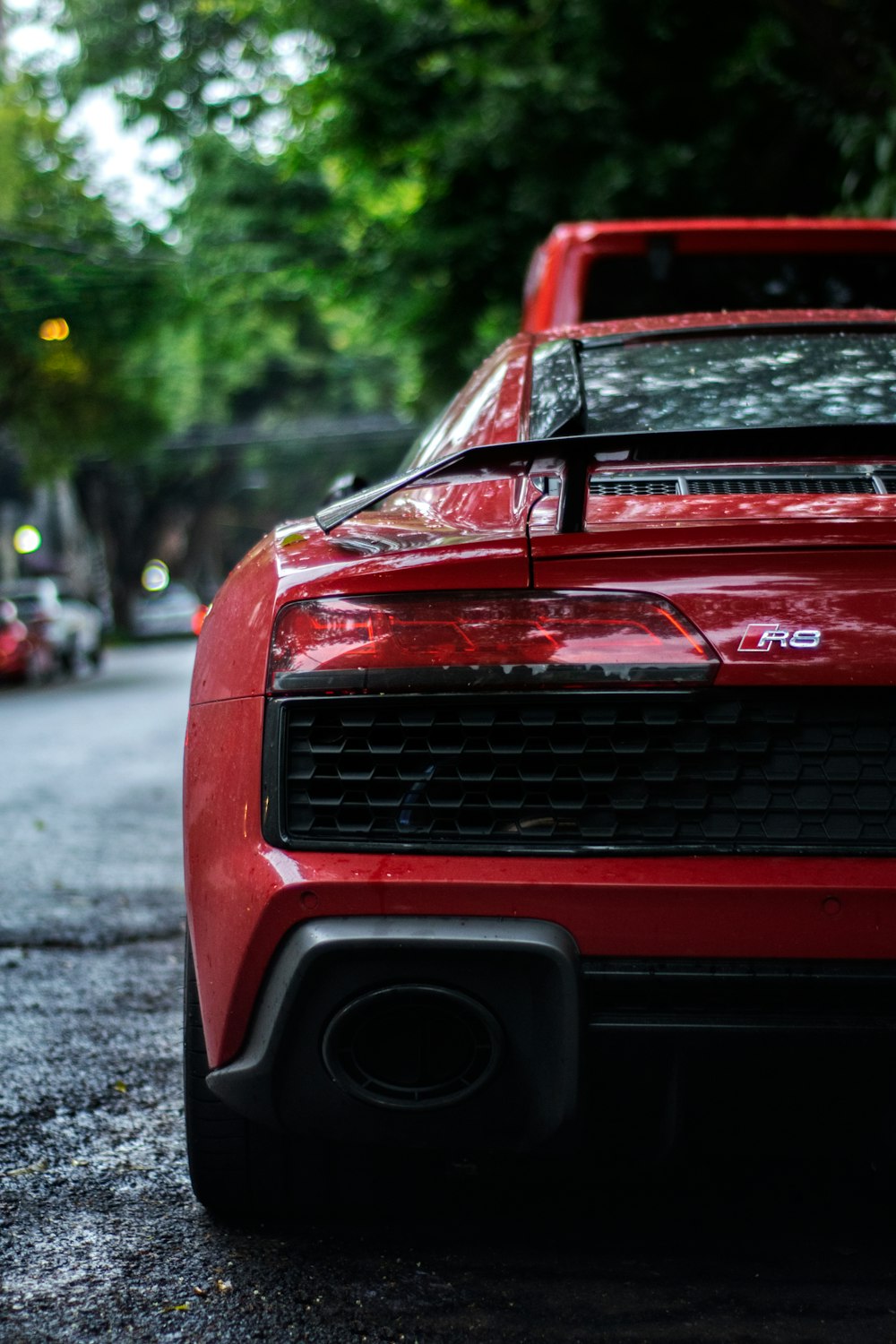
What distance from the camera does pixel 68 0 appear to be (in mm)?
22266

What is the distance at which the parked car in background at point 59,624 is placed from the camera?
2475 cm

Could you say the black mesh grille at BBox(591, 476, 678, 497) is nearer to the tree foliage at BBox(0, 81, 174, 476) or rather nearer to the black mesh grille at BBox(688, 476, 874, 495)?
the black mesh grille at BBox(688, 476, 874, 495)

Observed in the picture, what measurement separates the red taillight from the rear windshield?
74 centimetres

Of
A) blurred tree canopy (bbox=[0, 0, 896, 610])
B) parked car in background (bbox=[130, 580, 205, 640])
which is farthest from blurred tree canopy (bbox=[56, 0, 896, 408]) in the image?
parked car in background (bbox=[130, 580, 205, 640])

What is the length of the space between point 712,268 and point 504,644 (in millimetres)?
4692

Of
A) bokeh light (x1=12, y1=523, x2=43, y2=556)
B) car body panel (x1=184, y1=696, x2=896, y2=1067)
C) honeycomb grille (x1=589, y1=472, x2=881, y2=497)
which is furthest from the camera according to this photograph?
bokeh light (x1=12, y1=523, x2=43, y2=556)

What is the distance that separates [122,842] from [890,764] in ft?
18.4

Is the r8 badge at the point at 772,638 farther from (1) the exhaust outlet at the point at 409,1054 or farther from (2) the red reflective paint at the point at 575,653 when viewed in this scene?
(1) the exhaust outlet at the point at 409,1054

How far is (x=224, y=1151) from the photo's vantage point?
253 centimetres

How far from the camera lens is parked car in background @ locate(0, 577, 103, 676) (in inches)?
974

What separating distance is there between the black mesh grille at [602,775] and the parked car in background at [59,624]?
73.1ft

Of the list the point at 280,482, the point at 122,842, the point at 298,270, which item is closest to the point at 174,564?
the point at 280,482

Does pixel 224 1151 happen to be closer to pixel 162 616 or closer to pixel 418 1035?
pixel 418 1035

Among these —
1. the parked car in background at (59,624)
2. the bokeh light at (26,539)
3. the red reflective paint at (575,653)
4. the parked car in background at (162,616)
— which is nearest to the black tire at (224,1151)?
the red reflective paint at (575,653)
